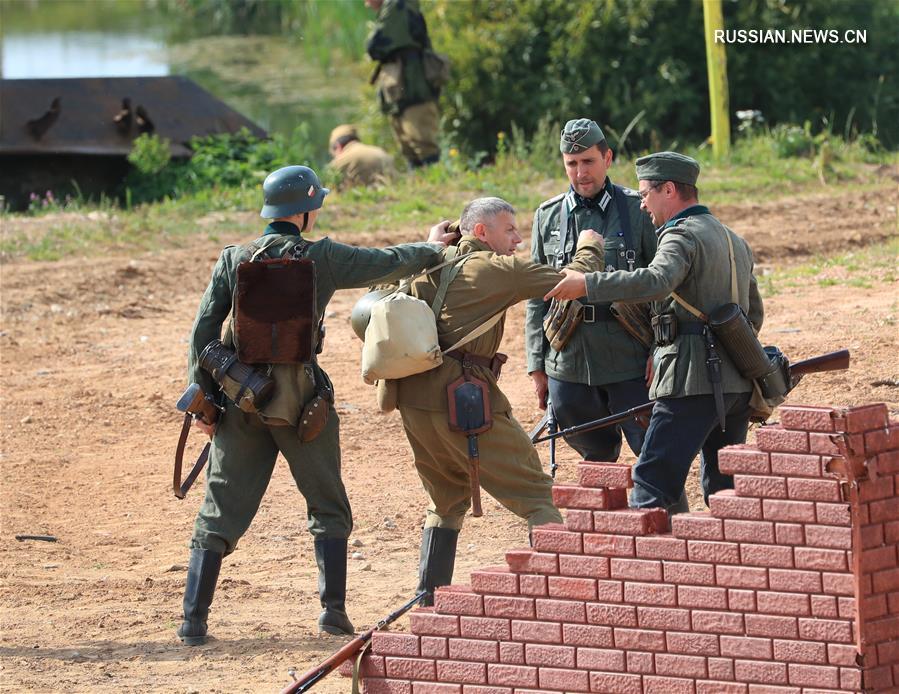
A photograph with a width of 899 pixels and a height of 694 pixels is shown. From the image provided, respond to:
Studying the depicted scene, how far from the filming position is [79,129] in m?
16.0

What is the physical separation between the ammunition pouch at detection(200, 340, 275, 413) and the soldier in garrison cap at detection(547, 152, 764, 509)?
118 cm

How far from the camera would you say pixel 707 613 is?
182 inches

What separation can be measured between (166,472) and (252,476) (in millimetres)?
2869

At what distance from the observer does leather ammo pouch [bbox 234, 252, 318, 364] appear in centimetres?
574

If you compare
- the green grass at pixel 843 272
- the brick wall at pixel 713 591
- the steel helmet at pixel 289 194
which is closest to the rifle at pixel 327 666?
the brick wall at pixel 713 591

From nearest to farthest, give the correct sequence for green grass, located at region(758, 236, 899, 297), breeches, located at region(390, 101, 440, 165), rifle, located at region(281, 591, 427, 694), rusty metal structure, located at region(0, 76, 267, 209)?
rifle, located at region(281, 591, 427, 694) < green grass, located at region(758, 236, 899, 297) < rusty metal structure, located at region(0, 76, 267, 209) < breeches, located at region(390, 101, 440, 165)

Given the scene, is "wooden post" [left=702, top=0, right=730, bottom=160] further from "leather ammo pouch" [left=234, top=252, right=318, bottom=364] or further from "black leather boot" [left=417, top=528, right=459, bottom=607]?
"leather ammo pouch" [left=234, top=252, right=318, bottom=364]

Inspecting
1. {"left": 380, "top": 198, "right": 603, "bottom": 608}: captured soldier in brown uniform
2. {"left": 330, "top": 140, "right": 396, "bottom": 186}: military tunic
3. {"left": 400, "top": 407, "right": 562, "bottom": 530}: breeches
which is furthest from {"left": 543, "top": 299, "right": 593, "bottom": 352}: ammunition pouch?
{"left": 330, "top": 140, "right": 396, "bottom": 186}: military tunic

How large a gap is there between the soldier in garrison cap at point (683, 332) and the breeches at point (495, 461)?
15.5 inches

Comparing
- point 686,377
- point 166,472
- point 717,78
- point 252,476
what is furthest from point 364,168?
point 686,377

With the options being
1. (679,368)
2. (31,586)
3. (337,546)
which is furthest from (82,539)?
(679,368)

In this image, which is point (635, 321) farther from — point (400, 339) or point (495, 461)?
point (400, 339)

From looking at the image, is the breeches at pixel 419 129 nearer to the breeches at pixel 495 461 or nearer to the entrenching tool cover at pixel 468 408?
the breeches at pixel 495 461

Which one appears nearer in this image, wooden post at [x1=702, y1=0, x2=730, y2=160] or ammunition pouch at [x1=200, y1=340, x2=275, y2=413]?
ammunition pouch at [x1=200, y1=340, x2=275, y2=413]
